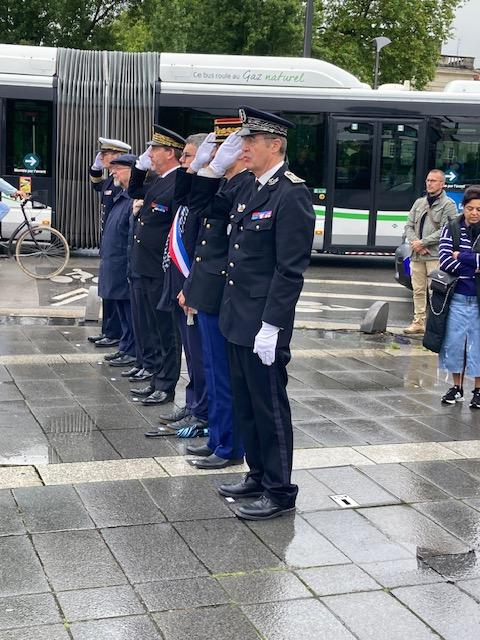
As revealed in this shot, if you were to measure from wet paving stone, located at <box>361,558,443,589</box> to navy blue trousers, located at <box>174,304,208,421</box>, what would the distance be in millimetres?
2242

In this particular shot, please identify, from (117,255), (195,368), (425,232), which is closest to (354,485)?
(195,368)

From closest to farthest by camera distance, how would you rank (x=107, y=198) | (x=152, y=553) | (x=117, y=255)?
(x=152, y=553)
(x=117, y=255)
(x=107, y=198)

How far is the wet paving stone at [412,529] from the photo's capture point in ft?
15.2

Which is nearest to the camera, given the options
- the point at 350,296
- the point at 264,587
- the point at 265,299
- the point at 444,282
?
the point at 264,587

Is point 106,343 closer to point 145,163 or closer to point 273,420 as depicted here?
point 145,163

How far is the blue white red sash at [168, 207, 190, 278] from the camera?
6.38 m

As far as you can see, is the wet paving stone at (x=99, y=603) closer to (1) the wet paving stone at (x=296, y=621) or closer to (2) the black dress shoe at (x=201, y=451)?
(1) the wet paving stone at (x=296, y=621)

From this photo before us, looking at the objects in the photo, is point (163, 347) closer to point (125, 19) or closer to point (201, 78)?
point (201, 78)

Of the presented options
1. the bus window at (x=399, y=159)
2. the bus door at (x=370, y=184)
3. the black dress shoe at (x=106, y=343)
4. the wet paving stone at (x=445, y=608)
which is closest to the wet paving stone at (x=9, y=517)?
the wet paving stone at (x=445, y=608)

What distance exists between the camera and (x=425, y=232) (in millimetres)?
10773

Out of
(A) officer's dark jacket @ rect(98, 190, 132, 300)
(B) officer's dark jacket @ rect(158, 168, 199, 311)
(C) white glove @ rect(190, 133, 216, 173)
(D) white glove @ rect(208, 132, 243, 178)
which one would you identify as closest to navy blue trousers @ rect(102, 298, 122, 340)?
(A) officer's dark jacket @ rect(98, 190, 132, 300)

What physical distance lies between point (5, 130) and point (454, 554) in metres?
13.8

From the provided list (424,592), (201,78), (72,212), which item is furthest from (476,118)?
(424,592)

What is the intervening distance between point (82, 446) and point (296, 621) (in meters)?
2.47
